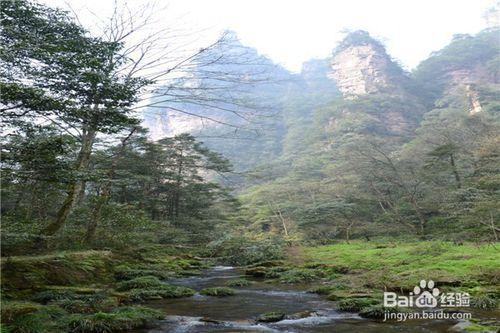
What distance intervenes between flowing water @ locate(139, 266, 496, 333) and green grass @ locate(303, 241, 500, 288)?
2332 millimetres

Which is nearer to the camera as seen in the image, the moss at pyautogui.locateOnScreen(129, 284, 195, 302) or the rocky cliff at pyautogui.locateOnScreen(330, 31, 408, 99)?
the moss at pyautogui.locateOnScreen(129, 284, 195, 302)

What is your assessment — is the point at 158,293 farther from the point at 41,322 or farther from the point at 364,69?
the point at 364,69

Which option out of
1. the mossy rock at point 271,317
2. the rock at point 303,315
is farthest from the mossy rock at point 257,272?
the mossy rock at point 271,317

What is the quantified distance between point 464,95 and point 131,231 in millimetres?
45272

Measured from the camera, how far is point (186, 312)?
809 cm

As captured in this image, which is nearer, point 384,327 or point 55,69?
point 384,327

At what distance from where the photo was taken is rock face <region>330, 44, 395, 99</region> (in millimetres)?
63844

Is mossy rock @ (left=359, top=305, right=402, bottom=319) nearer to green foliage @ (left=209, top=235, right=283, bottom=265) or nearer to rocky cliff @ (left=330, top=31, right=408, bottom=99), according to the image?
green foliage @ (left=209, top=235, right=283, bottom=265)

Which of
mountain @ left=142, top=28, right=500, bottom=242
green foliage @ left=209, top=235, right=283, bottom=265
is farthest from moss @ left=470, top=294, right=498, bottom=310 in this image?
green foliage @ left=209, top=235, right=283, bottom=265

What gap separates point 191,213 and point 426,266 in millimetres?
17451

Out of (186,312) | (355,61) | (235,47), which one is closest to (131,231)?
(186,312)

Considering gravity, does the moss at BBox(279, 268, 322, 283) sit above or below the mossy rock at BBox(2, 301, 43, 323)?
below

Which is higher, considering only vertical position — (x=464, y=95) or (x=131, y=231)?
(x=464, y=95)

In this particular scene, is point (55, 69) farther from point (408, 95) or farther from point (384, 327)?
point (408, 95)
